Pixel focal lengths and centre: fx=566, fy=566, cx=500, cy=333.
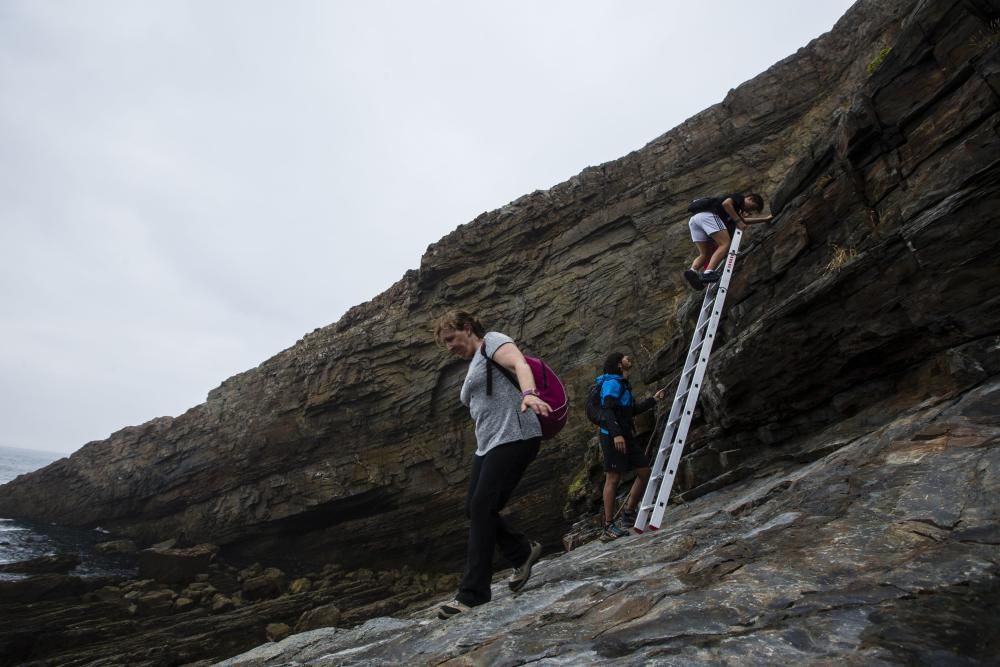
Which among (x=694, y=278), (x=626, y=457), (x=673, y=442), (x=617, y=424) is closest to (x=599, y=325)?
(x=694, y=278)

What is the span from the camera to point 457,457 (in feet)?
86.6

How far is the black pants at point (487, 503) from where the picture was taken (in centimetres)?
458

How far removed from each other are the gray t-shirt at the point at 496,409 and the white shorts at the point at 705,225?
660 centimetres

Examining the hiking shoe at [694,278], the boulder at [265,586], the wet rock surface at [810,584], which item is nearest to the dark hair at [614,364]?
the hiking shoe at [694,278]

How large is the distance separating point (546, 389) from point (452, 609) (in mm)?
1962

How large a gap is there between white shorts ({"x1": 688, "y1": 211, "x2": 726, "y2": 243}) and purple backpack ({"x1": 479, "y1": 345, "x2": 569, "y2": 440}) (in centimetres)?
647

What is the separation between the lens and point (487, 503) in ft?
15.0

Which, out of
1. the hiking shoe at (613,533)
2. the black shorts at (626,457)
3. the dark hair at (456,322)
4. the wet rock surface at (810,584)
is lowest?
the hiking shoe at (613,533)

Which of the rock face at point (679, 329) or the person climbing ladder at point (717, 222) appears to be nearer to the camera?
the rock face at point (679, 329)

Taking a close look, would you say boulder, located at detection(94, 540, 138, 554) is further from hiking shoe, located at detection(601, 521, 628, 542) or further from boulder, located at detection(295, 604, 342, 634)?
hiking shoe, located at detection(601, 521, 628, 542)

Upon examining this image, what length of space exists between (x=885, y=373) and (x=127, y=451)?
140ft

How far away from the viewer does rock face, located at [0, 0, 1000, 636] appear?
6367 millimetres

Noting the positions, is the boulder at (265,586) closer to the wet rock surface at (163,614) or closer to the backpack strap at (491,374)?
the wet rock surface at (163,614)

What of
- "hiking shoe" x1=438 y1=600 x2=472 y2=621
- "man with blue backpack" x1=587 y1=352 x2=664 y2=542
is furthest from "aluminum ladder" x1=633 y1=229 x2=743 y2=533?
"hiking shoe" x1=438 y1=600 x2=472 y2=621
